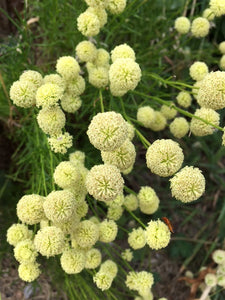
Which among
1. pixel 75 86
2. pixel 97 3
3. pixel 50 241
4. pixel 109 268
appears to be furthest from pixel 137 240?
pixel 97 3

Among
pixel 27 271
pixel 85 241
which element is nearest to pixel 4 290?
pixel 27 271

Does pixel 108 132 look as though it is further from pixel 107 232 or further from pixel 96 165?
→ pixel 107 232

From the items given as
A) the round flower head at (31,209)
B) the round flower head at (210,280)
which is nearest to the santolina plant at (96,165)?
the round flower head at (31,209)

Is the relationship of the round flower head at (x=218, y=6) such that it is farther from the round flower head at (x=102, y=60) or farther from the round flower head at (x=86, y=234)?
the round flower head at (x=86, y=234)

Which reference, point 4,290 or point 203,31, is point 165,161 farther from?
point 4,290

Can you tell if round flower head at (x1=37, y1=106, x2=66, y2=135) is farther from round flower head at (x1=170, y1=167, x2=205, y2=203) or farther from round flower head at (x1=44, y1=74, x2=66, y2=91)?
round flower head at (x1=170, y1=167, x2=205, y2=203)
